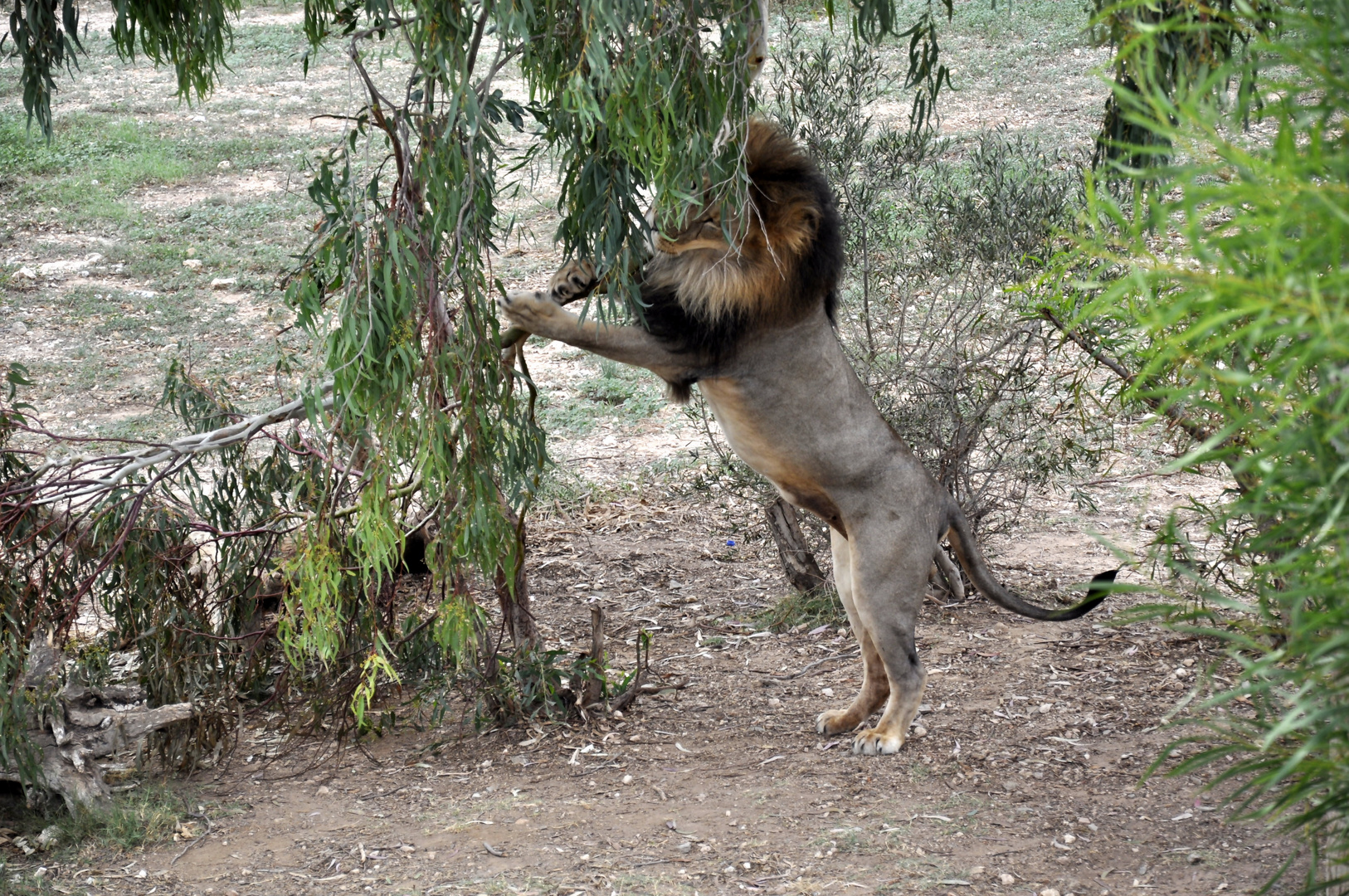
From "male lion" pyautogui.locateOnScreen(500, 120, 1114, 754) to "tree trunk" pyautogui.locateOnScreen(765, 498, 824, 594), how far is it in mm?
1259

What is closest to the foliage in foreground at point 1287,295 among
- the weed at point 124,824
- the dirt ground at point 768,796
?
the dirt ground at point 768,796

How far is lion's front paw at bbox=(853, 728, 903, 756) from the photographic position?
492cm

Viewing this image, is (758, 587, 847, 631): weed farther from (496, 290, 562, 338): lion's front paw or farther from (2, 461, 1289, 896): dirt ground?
(496, 290, 562, 338): lion's front paw

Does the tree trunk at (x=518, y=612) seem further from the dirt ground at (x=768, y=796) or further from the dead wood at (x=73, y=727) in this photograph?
the dead wood at (x=73, y=727)

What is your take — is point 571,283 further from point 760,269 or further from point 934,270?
point 934,270

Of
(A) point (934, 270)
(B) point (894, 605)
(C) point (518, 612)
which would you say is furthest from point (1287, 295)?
(A) point (934, 270)

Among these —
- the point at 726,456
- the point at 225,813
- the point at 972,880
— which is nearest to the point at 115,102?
the point at 726,456

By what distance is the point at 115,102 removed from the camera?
1727 cm

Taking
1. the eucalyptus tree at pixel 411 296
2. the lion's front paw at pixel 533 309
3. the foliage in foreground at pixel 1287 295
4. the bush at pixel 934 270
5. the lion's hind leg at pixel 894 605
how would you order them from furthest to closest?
the bush at pixel 934 270, the lion's hind leg at pixel 894 605, the lion's front paw at pixel 533 309, the eucalyptus tree at pixel 411 296, the foliage in foreground at pixel 1287 295

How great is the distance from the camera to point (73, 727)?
14.9 ft

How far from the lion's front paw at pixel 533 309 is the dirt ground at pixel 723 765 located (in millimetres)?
1315

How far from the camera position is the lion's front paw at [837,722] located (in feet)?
16.9

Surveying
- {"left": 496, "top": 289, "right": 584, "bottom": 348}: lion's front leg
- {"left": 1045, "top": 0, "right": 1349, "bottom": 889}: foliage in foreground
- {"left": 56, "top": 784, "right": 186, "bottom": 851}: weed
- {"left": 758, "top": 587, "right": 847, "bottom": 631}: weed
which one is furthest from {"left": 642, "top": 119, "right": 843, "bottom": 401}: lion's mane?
{"left": 56, "top": 784, "right": 186, "bottom": 851}: weed

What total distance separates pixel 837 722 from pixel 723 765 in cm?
57
